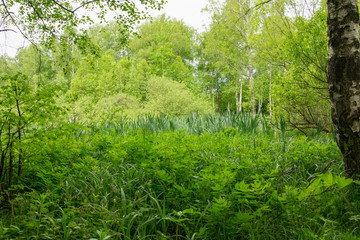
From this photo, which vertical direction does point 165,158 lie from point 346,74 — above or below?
below

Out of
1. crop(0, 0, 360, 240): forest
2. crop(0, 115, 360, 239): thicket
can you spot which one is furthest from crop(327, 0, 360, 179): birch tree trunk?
crop(0, 115, 360, 239): thicket

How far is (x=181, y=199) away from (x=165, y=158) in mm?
686

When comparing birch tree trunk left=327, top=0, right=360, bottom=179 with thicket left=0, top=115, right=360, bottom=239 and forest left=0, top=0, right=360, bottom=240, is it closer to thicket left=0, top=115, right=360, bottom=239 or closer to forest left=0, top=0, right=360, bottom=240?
forest left=0, top=0, right=360, bottom=240

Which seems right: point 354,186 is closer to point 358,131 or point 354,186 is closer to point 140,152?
point 358,131

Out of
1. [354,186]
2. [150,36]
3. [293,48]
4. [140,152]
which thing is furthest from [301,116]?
[150,36]

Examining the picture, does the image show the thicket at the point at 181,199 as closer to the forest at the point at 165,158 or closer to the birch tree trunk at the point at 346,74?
the forest at the point at 165,158

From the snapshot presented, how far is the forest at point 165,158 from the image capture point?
5.89 feet

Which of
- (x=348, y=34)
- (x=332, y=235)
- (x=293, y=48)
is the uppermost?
(x=293, y=48)

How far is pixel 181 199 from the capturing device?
79.9 inches

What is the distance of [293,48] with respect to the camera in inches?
183

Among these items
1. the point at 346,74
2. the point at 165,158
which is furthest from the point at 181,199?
the point at 346,74

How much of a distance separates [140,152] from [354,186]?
2327mm

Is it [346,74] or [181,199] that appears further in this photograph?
[346,74]

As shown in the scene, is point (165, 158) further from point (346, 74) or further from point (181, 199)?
point (346, 74)
